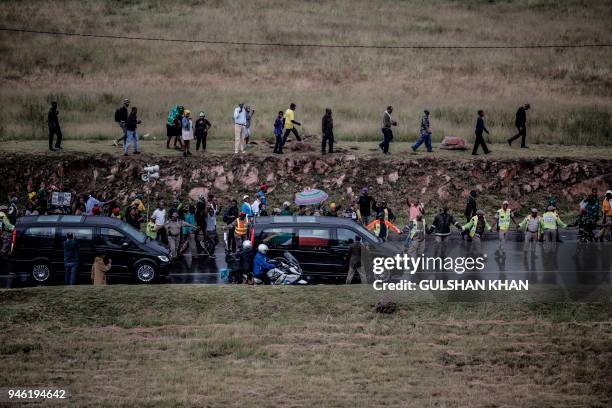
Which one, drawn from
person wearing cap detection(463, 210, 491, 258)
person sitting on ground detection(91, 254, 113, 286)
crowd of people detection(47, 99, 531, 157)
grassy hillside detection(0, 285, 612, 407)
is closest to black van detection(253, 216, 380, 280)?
grassy hillside detection(0, 285, 612, 407)

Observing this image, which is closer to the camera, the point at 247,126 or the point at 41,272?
the point at 41,272

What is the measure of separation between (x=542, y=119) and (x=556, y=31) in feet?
69.6

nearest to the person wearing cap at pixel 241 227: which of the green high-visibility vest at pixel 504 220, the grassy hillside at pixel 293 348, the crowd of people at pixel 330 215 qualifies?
the crowd of people at pixel 330 215

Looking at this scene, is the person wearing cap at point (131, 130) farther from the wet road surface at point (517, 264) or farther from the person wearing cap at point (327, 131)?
the wet road surface at point (517, 264)

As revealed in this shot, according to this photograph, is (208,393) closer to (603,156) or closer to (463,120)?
(603,156)

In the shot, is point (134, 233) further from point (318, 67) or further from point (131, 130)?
point (318, 67)

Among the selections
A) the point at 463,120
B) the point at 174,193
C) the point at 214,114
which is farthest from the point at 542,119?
the point at 174,193

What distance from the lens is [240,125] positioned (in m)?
38.7

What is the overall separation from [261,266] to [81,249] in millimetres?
5007

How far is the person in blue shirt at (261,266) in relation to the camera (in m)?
25.5

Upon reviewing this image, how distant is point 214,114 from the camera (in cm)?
4609

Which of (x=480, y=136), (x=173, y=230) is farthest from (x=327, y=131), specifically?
(x=173, y=230)

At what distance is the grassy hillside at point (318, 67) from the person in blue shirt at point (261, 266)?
18215 mm

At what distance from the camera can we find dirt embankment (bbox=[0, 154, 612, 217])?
37969mm
